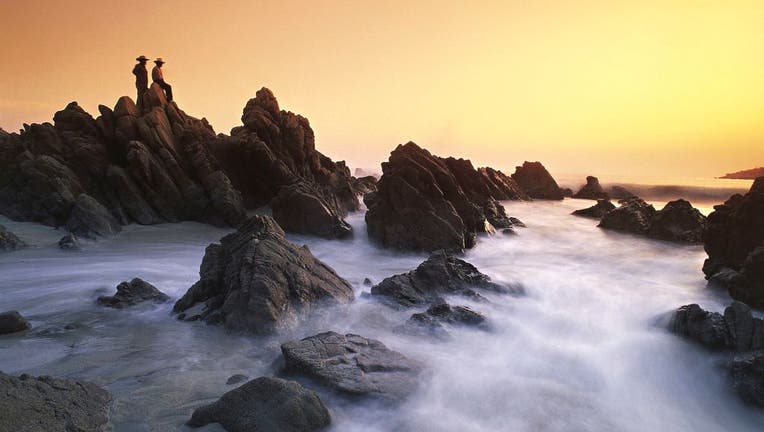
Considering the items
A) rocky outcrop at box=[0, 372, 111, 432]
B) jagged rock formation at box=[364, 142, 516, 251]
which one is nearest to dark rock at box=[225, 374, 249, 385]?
rocky outcrop at box=[0, 372, 111, 432]

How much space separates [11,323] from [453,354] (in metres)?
9.07

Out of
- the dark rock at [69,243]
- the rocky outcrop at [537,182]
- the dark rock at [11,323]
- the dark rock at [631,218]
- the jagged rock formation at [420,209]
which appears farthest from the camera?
the rocky outcrop at [537,182]

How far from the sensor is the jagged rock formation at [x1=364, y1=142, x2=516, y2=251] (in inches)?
842

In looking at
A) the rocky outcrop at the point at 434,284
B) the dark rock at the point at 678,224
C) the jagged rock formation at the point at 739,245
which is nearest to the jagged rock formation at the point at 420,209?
the rocky outcrop at the point at 434,284

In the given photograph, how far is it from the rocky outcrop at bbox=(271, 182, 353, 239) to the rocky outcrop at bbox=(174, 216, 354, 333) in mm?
10974

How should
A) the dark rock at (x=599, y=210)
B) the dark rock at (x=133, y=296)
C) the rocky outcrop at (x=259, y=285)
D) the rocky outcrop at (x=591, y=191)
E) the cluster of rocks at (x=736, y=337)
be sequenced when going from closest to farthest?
the cluster of rocks at (x=736, y=337), the rocky outcrop at (x=259, y=285), the dark rock at (x=133, y=296), the dark rock at (x=599, y=210), the rocky outcrop at (x=591, y=191)

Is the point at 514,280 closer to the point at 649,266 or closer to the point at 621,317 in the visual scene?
the point at 621,317

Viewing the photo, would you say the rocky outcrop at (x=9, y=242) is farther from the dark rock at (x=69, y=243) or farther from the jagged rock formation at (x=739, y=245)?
→ the jagged rock formation at (x=739, y=245)

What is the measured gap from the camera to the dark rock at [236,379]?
23.1 ft

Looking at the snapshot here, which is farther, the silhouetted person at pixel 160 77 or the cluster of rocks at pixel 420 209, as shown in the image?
the silhouetted person at pixel 160 77

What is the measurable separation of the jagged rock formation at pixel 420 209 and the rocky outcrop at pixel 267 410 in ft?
50.6

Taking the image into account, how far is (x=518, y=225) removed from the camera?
3209cm

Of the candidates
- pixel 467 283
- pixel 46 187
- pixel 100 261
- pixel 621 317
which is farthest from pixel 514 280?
pixel 46 187

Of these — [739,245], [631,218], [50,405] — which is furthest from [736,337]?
[631,218]
